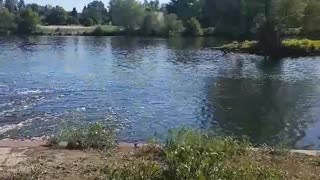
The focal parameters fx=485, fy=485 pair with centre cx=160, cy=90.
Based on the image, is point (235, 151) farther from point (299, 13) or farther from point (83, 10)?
point (83, 10)

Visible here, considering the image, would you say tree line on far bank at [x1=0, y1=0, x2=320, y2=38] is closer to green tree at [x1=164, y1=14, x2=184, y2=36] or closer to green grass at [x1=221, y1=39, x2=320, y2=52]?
green tree at [x1=164, y1=14, x2=184, y2=36]

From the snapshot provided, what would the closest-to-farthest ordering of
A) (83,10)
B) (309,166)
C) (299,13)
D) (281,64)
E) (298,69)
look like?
(309,166) → (298,69) → (281,64) → (299,13) → (83,10)

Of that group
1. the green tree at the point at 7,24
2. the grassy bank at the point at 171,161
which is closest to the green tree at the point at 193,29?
the green tree at the point at 7,24

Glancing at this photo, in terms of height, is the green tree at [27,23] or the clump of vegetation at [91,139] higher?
the clump of vegetation at [91,139]

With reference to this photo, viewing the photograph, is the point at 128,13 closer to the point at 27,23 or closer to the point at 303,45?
the point at 27,23

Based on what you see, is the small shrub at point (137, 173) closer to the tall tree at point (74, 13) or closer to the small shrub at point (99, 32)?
the small shrub at point (99, 32)

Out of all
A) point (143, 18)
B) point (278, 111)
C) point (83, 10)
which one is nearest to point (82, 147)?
point (278, 111)

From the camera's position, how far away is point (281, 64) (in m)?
52.8

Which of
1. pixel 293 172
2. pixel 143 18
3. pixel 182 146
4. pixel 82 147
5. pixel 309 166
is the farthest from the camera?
pixel 143 18

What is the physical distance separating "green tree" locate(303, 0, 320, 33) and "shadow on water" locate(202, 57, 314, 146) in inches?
1486

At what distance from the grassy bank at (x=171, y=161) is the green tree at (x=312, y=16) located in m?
68.9

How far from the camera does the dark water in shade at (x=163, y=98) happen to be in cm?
2125

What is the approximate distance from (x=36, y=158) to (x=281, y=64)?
46229mm

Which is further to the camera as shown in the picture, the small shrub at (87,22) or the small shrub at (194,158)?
the small shrub at (87,22)
